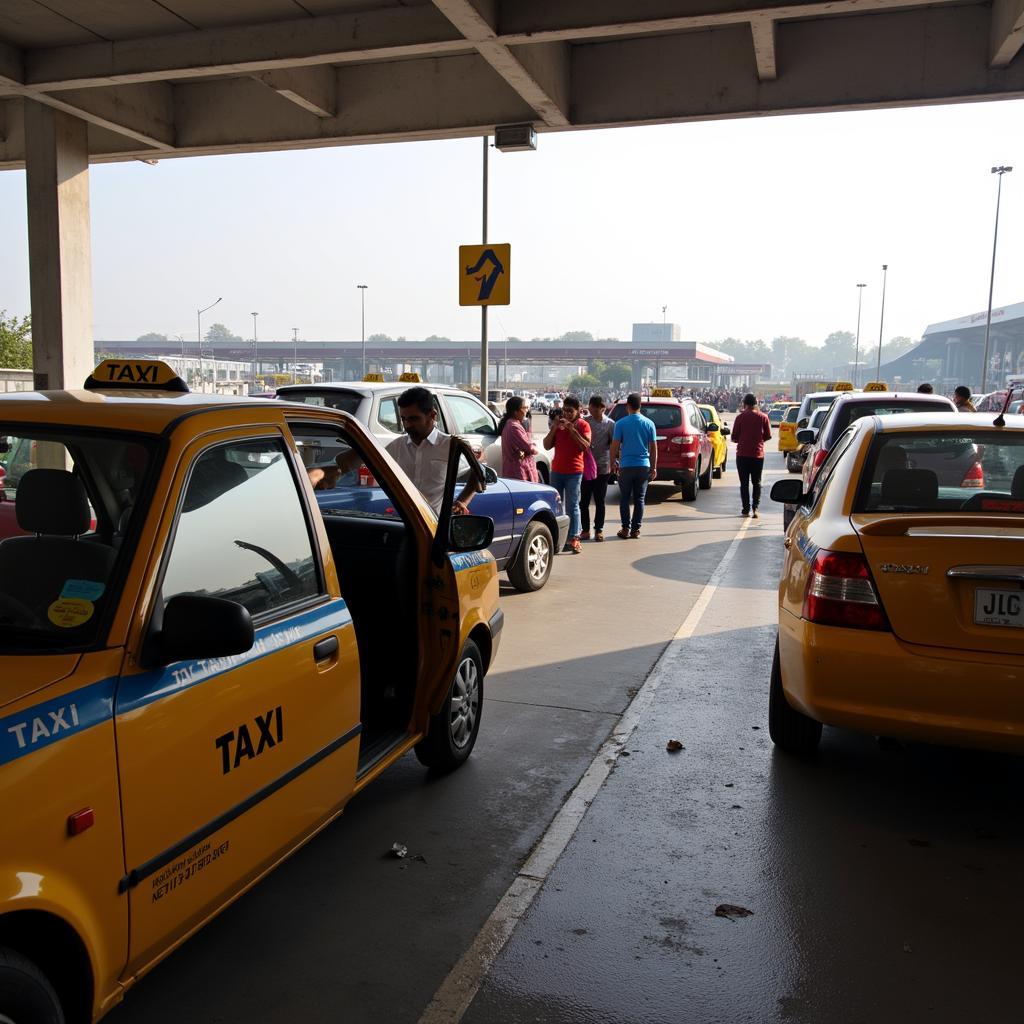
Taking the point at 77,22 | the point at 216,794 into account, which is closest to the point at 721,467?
the point at 77,22

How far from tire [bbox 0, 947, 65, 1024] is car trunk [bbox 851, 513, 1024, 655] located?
3329mm

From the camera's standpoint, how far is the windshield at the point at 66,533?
248 cm

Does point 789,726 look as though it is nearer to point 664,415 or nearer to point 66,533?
point 66,533

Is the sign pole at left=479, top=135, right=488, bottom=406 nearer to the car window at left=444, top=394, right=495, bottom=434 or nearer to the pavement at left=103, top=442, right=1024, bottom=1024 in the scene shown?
the car window at left=444, top=394, right=495, bottom=434

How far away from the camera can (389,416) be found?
9.71m

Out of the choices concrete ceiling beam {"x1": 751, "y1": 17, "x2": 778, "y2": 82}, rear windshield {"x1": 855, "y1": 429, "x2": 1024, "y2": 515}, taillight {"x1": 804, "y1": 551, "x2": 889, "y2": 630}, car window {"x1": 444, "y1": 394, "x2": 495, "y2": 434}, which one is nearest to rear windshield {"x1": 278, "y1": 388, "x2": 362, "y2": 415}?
car window {"x1": 444, "y1": 394, "x2": 495, "y2": 434}

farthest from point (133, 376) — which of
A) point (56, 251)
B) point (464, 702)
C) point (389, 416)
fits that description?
point (56, 251)

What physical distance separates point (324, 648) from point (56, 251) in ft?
35.9

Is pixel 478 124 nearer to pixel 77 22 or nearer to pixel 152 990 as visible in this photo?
pixel 77 22

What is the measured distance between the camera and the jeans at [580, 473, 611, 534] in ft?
42.5

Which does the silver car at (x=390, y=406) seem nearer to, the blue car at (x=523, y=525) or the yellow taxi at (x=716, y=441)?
the blue car at (x=523, y=525)

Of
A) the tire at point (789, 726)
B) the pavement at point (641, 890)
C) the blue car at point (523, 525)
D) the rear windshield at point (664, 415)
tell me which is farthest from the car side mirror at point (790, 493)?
the rear windshield at point (664, 415)

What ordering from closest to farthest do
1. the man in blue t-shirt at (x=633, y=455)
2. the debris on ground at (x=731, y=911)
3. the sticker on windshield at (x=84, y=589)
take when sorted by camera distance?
the sticker on windshield at (x=84, y=589), the debris on ground at (x=731, y=911), the man in blue t-shirt at (x=633, y=455)

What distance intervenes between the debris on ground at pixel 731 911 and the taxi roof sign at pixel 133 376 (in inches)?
109
